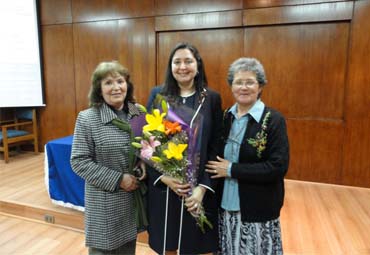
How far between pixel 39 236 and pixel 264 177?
2.16m

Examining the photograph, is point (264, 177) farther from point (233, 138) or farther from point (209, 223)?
point (209, 223)

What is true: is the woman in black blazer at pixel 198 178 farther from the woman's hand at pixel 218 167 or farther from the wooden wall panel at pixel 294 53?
the wooden wall panel at pixel 294 53

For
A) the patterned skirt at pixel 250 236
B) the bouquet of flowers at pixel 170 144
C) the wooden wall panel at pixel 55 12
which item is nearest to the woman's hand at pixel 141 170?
the bouquet of flowers at pixel 170 144

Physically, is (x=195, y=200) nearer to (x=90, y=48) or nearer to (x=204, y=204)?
(x=204, y=204)

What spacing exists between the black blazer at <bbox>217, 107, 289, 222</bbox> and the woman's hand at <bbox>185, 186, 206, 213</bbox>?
166mm

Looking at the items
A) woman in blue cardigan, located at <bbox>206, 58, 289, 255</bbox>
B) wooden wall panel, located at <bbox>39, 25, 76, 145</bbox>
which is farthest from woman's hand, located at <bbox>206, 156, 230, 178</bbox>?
wooden wall panel, located at <bbox>39, 25, 76, 145</bbox>

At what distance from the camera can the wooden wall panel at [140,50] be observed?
4.19 metres

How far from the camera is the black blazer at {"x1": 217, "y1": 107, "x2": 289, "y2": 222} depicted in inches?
49.3

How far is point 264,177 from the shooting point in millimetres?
1250

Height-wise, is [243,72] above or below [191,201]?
above

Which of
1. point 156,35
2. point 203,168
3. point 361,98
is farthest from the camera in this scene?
point 156,35

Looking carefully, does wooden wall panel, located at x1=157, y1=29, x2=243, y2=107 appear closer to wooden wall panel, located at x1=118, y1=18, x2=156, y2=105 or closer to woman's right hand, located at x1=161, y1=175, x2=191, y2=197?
wooden wall panel, located at x1=118, y1=18, x2=156, y2=105

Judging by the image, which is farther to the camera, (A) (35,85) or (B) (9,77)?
(A) (35,85)

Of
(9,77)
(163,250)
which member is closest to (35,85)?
(9,77)
